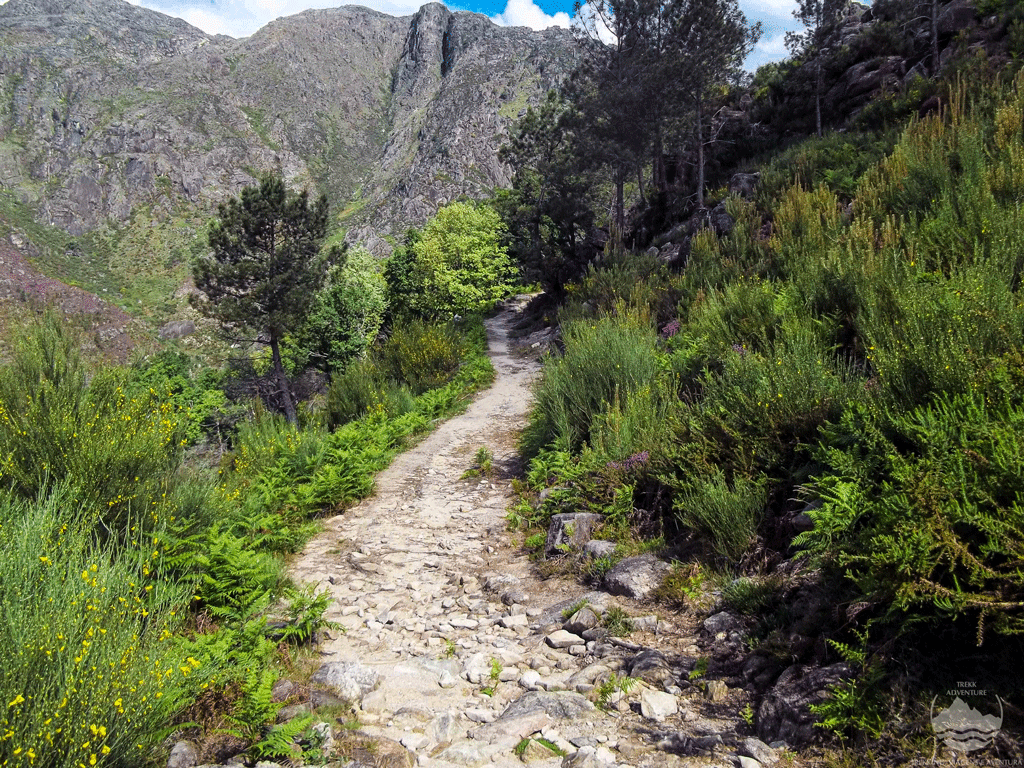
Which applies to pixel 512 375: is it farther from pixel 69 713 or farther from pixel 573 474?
pixel 69 713

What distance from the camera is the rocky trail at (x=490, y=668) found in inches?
97.7

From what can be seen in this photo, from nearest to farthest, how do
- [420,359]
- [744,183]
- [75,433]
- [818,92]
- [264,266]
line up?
[75,433]
[420,359]
[744,183]
[818,92]
[264,266]

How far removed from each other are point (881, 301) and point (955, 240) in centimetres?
139

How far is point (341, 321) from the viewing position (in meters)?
22.8

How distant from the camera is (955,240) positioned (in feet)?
16.0

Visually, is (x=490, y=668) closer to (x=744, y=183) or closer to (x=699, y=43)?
(x=744, y=183)

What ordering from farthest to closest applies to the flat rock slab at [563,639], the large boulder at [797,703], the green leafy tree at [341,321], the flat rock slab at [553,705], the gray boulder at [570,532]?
the green leafy tree at [341,321], the gray boulder at [570,532], the flat rock slab at [563,639], the flat rock slab at [553,705], the large boulder at [797,703]

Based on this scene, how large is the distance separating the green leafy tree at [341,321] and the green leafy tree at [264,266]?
69 cm

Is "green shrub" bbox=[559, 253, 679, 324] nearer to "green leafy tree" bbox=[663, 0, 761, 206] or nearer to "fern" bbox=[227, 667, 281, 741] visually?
"green leafy tree" bbox=[663, 0, 761, 206]

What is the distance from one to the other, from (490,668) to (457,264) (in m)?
23.9

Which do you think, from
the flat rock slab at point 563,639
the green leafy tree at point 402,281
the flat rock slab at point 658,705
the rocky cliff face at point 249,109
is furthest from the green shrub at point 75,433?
the rocky cliff face at point 249,109

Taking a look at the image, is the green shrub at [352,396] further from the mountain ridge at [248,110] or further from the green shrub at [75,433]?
the mountain ridge at [248,110]

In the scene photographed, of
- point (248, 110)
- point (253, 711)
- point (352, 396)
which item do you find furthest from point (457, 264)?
point (248, 110)

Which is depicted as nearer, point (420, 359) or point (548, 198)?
point (420, 359)
